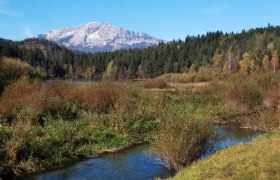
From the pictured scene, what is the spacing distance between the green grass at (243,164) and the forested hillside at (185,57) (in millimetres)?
103932

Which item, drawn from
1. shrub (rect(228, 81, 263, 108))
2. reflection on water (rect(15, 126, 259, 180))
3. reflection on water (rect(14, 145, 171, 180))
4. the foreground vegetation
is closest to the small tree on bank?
the foreground vegetation

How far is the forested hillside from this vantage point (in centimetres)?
12900

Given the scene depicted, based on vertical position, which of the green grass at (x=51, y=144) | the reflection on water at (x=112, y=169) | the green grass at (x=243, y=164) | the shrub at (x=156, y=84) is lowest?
the reflection on water at (x=112, y=169)

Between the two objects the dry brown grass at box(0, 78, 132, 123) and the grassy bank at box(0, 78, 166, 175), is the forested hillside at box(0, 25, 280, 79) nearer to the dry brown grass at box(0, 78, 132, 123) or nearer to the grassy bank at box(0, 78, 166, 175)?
the dry brown grass at box(0, 78, 132, 123)

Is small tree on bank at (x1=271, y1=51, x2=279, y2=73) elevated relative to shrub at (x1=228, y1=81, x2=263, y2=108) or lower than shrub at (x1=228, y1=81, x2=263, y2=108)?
elevated

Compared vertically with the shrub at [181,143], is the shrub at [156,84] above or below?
above

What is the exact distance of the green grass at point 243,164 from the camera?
34.6 ft

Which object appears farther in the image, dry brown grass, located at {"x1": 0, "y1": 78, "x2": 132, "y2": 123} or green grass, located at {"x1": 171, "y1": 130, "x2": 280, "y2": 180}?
dry brown grass, located at {"x1": 0, "y1": 78, "x2": 132, "y2": 123}

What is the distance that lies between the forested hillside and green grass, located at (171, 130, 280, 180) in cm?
10393

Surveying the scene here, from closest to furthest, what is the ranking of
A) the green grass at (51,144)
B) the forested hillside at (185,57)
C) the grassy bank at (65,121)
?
1. the green grass at (51,144)
2. the grassy bank at (65,121)
3. the forested hillside at (185,57)

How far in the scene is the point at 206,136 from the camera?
1855cm

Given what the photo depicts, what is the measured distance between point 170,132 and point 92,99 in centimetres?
1679

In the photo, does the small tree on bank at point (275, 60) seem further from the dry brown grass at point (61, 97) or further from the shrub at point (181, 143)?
the shrub at point (181, 143)

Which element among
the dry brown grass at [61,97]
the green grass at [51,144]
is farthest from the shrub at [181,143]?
the dry brown grass at [61,97]
